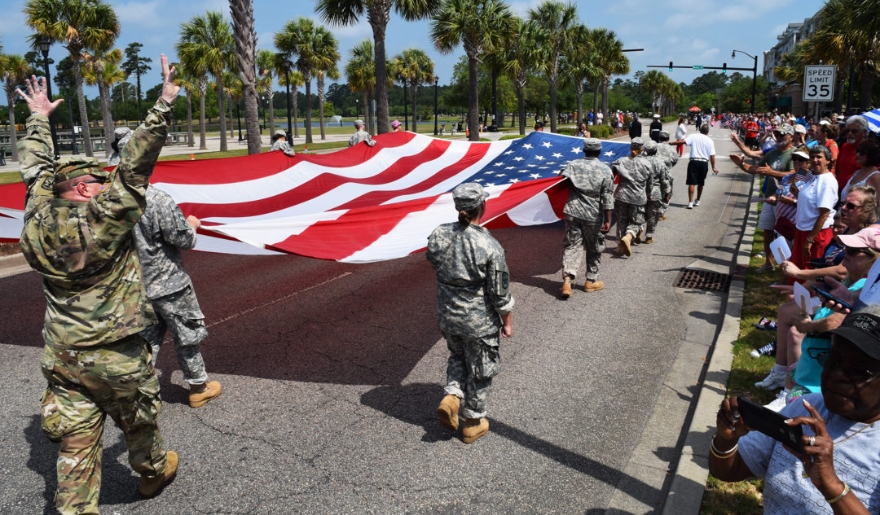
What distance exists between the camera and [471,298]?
425 cm

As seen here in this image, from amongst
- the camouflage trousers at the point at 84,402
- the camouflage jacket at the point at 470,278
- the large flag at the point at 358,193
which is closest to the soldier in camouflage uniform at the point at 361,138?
the large flag at the point at 358,193

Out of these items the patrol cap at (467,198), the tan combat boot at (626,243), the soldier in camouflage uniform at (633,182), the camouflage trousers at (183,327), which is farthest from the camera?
the soldier in camouflage uniform at (633,182)

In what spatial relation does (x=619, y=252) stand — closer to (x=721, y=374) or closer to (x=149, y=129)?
(x=721, y=374)

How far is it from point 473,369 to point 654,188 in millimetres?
6872

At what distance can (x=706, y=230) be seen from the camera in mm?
12055

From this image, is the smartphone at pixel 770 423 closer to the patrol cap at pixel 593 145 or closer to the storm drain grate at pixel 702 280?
the patrol cap at pixel 593 145

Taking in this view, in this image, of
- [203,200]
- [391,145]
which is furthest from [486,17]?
[203,200]

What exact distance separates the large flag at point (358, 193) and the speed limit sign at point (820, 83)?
5.60 metres

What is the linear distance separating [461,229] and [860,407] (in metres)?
2.67

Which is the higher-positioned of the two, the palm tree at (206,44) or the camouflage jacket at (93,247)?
the palm tree at (206,44)

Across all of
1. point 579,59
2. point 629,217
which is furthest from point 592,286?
point 579,59

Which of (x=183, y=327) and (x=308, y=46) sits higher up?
(x=308, y=46)

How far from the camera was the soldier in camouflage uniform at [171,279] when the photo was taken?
174 inches

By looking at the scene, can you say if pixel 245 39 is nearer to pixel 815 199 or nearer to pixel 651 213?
pixel 651 213
